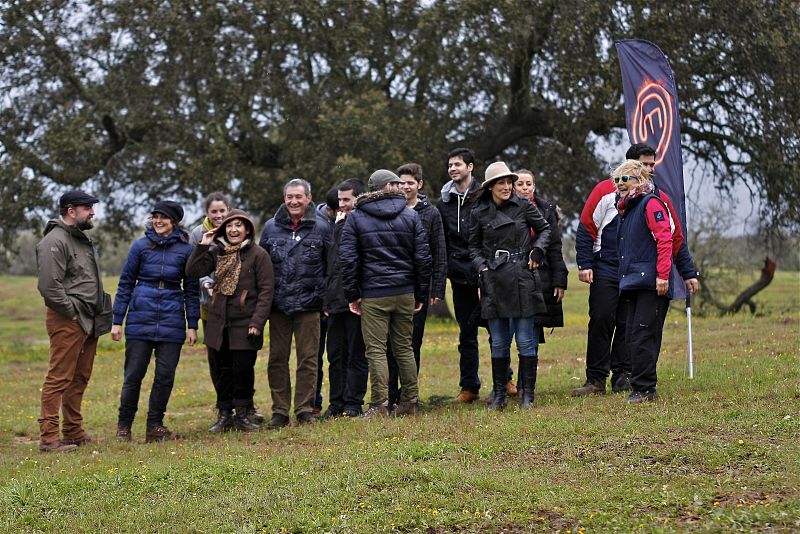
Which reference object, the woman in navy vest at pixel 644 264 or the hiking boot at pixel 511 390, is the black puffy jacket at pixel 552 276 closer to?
the woman in navy vest at pixel 644 264

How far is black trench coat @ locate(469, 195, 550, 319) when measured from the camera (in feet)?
28.4

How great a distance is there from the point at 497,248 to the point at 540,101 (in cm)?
1312

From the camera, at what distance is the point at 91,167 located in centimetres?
2091

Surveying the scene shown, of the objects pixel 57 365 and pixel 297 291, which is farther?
pixel 297 291

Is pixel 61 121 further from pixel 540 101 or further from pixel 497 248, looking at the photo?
pixel 497 248

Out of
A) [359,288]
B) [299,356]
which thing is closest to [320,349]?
[299,356]

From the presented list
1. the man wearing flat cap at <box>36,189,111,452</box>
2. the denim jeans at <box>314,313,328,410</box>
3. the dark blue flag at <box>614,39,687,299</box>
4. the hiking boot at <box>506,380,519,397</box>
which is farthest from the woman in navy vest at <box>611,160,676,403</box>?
the man wearing flat cap at <box>36,189,111,452</box>

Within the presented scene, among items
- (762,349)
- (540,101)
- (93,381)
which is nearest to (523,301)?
(762,349)

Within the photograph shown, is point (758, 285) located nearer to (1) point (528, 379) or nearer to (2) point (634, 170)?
(1) point (528, 379)

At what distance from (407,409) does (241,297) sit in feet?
6.20

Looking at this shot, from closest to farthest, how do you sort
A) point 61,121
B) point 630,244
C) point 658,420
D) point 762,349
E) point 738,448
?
point 738,448
point 658,420
point 630,244
point 762,349
point 61,121

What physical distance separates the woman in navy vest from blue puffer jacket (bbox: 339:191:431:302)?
181 cm

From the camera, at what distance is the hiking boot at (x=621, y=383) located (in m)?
9.25

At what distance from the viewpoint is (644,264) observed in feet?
27.4
